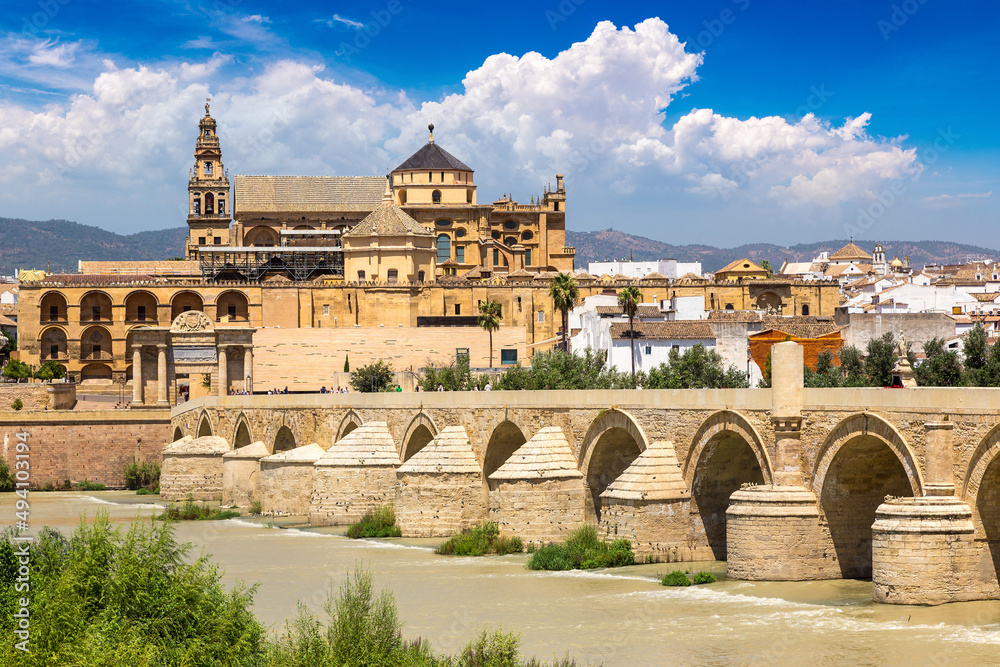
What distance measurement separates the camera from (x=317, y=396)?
38.7m

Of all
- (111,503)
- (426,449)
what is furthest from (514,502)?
(111,503)

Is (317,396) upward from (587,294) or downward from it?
downward

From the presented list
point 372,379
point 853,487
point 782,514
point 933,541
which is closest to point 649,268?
point 372,379

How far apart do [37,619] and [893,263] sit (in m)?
129

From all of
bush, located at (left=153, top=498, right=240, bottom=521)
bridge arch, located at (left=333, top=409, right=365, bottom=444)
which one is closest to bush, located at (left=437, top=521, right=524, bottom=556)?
bridge arch, located at (left=333, top=409, right=365, bottom=444)

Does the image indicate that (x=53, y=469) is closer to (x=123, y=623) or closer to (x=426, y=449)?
(x=426, y=449)

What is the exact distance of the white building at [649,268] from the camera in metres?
97.8

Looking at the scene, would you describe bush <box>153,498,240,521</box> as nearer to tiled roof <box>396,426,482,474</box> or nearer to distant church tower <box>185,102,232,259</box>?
tiled roof <box>396,426,482,474</box>

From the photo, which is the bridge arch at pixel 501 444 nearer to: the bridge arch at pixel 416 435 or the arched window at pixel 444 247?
the bridge arch at pixel 416 435

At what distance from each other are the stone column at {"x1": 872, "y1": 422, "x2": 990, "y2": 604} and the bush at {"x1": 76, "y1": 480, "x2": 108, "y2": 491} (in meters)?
39.5

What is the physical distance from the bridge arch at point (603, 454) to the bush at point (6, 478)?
3126cm

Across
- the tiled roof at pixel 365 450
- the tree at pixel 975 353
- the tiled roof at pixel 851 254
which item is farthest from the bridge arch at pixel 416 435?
the tiled roof at pixel 851 254

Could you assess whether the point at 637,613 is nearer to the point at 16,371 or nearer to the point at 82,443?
the point at 82,443

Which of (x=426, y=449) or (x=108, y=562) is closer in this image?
(x=108, y=562)
